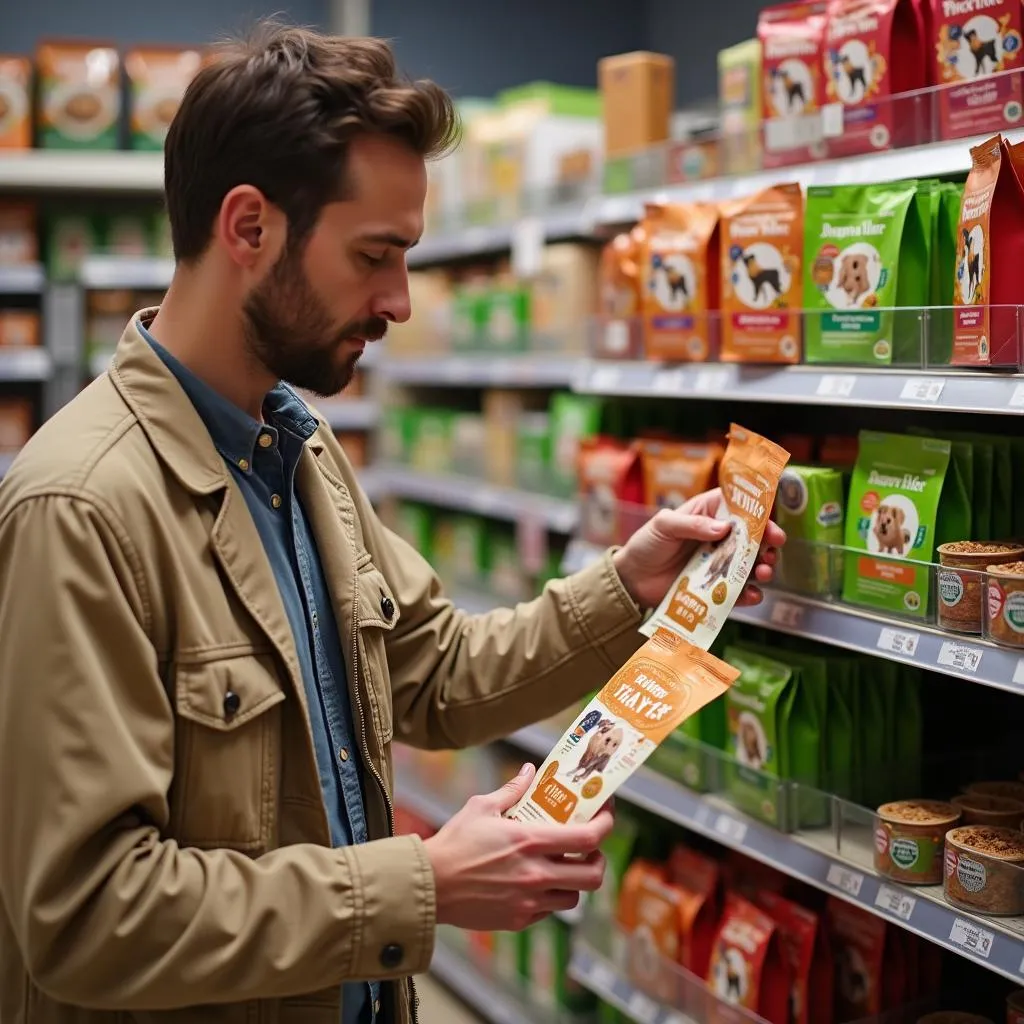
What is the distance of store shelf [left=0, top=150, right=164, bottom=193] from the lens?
4.61m

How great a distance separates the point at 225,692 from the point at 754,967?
1261 millimetres

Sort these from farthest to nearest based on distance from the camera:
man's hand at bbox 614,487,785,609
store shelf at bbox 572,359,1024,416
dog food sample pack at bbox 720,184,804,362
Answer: dog food sample pack at bbox 720,184,804,362
man's hand at bbox 614,487,785,609
store shelf at bbox 572,359,1024,416

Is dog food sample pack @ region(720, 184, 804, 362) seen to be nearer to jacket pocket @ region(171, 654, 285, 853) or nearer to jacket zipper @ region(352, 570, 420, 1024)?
jacket zipper @ region(352, 570, 420, 1024)

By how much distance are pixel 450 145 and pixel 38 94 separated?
3.50 meters

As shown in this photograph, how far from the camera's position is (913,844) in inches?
79.5

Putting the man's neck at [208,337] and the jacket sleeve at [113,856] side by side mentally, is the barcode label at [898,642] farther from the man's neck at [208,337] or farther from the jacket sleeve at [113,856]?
the man's neck at [208,337]

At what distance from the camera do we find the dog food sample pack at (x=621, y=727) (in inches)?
66.9

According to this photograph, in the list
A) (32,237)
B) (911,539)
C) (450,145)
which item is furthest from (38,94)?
(911,539)

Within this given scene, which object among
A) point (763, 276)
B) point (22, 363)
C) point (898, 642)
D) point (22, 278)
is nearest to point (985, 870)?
point (898, 642)

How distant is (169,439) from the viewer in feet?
5.21

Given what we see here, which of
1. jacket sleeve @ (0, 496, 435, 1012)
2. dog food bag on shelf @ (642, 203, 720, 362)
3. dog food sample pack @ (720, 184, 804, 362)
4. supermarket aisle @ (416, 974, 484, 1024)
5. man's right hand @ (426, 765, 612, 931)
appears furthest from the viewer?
supermarket aisle @ (416, 974, 484, 1024)

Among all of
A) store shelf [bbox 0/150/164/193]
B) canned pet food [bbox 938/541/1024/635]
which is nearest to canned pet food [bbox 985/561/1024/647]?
canned pet food [bbox 938/541/1024/635]

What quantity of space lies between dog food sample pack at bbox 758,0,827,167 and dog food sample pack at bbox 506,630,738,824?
3.13 feet

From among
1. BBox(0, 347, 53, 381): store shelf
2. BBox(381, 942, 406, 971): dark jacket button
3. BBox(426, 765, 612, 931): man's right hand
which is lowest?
BBox(381, 942, 406, 971): dark jacket button
